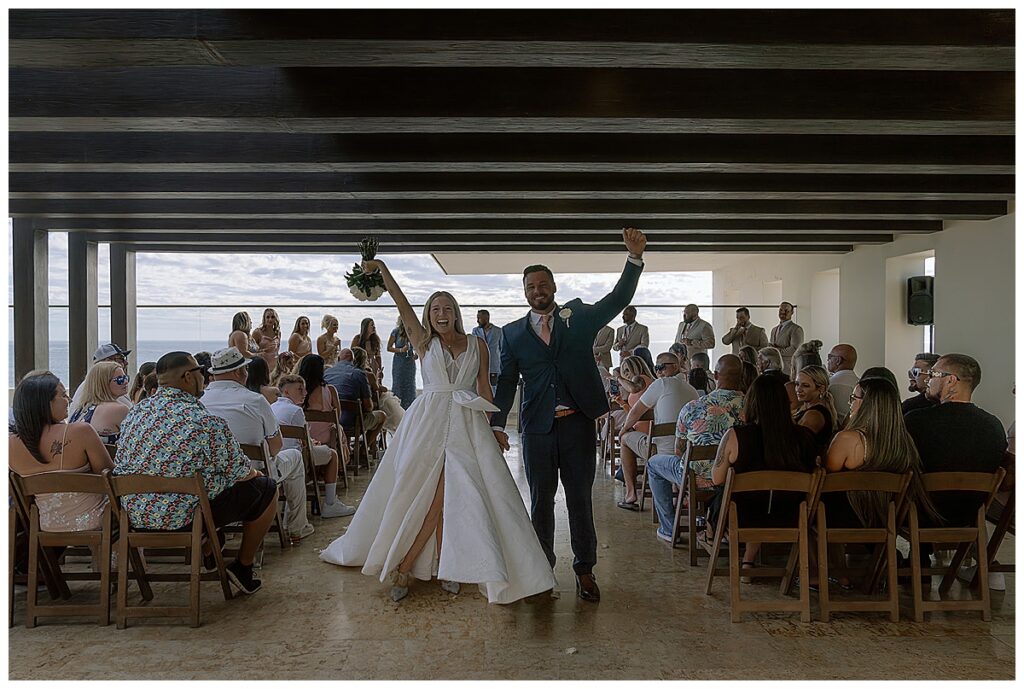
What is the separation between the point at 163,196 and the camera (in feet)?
27.1

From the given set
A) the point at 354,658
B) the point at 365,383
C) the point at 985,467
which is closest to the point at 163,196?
the point at 365,383

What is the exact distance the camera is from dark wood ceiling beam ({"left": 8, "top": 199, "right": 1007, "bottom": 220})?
8781mm

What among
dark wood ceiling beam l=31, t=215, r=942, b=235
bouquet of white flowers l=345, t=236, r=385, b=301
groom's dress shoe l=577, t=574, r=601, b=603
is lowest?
groom's dress shoe l=577, t=574, r=601, b=603

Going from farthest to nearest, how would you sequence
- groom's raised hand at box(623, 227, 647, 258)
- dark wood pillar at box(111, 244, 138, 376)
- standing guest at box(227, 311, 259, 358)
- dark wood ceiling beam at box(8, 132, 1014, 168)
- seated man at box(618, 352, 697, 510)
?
1. dark wood pillar at box(111, 244, 138, 376)
2. standing guest at box(227, 311, 259, 358)
3. dark wood ceiling beam at box(8, 132, 1014, 168)
4. seated man at box(618, 352, 697, 510)
5. groom's raised hand at box(623, 227, 647, 258)

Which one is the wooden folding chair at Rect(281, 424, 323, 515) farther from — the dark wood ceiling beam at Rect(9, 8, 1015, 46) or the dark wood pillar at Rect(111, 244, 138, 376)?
the dark wood pillar at Rect(111, 244, 138, 376)

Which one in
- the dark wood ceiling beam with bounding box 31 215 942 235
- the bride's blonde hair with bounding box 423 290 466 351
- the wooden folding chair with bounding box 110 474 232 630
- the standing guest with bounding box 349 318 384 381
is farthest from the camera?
the standing guest with bounding box 349 318 384 381

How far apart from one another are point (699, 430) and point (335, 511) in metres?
2.70

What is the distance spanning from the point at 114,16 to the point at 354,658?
285 centimetres

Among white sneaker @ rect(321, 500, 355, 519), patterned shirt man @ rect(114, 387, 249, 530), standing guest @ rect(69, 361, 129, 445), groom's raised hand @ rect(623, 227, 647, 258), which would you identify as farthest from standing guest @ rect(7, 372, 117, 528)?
groom's raised hand @ rect(623, 227, 647, 258)

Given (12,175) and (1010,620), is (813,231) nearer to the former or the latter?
(1010,620)

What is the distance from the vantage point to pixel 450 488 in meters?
4.26

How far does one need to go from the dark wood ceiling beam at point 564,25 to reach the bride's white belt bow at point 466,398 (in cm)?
163

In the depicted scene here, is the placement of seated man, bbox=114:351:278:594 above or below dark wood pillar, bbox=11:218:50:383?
below

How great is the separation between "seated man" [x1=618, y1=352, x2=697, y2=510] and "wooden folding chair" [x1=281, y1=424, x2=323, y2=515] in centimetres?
221
